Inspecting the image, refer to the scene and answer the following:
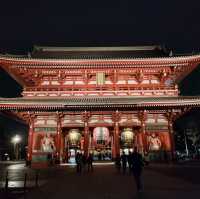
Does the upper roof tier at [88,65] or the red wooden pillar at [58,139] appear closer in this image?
the red wooden pillar at [58,139]

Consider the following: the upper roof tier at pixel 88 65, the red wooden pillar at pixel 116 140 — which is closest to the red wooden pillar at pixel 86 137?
the red wooden pillar at pixel 116 140

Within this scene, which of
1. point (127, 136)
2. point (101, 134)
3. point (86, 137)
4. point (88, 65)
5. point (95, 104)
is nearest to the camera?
point (95, 104)

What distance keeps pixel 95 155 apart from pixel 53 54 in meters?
16.7

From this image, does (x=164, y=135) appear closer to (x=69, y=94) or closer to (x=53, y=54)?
(x=69, y=94)

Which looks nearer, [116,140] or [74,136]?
[116,140]

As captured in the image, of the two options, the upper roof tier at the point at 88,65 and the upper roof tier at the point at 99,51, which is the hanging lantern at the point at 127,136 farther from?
the upper roof tier at the point at 99,51

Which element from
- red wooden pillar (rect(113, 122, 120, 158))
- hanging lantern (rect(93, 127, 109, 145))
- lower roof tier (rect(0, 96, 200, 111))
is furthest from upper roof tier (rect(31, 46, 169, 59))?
red wooden pillar (rect(113, 122, 120, 158))

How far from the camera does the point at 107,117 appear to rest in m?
26.7

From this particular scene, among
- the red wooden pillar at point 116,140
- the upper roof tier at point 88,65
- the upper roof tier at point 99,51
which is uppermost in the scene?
the upper roof tier at point 99,51

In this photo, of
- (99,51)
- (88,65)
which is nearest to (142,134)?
(88,65)

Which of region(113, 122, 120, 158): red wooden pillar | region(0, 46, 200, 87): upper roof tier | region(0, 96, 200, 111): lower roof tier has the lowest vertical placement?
region(113, 122, 120, 158): red wooden pillar

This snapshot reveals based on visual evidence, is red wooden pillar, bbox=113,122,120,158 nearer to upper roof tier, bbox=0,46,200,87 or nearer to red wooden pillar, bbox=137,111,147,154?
red wooden pillar, bbox=137,111,147,154

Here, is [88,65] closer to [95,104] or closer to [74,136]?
[95,104]

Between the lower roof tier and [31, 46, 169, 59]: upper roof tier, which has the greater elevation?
[31, 46, 169, 59]: upper roof tier
